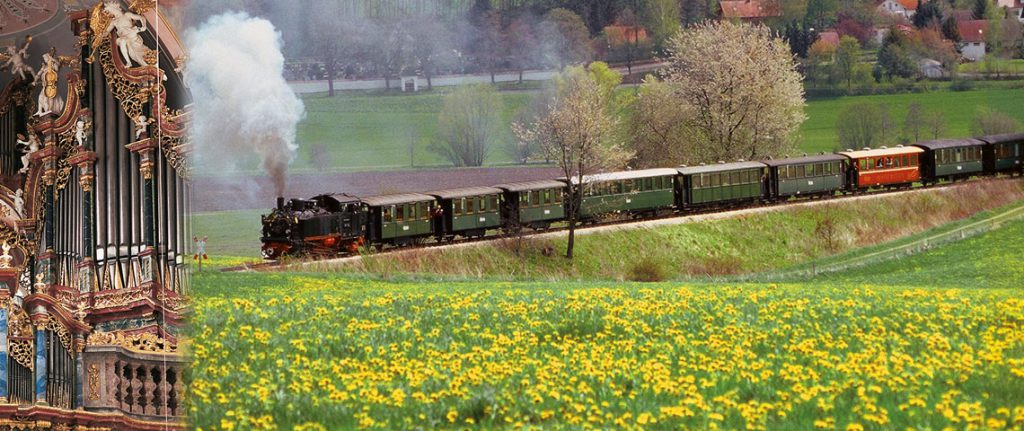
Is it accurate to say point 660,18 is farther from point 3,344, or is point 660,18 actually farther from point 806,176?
point 3,344

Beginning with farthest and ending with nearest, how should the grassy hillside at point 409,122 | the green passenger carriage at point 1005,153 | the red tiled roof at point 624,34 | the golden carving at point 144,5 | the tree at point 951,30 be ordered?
the red tiled roof at point 624,34 → the tree at point 951,30 → the grassy hillside at point 409,122 → the green passenger carriage at point 1005,153 → the golden carving at point 144,5

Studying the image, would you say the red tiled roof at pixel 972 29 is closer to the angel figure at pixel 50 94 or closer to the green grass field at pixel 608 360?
the green grass field at pixel 608 360

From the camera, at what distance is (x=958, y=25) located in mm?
70625

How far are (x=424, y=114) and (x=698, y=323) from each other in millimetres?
47321

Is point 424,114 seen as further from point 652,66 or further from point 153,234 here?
point 153,234

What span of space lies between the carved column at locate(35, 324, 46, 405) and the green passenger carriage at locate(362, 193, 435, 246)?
24929 mm

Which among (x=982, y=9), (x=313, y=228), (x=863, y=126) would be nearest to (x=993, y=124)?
(x=863, y=126)

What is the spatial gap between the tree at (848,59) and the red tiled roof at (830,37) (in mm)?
455

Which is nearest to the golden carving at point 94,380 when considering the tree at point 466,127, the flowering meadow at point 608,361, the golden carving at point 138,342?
the golden carving at point 138,342

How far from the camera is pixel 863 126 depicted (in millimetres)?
63906

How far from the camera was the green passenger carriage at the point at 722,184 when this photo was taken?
1718 inches

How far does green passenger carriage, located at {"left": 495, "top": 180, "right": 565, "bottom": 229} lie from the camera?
38.1 meters

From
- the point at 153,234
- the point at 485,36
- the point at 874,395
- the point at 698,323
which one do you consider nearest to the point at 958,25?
the point at 485,36

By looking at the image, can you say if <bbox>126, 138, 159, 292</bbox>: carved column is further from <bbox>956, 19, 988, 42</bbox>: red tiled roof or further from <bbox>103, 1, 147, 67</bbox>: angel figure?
<bbox>956, 19, 988, 42</bbox>: red tiled roof
